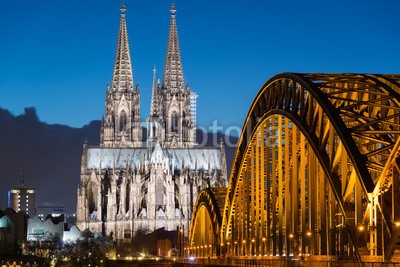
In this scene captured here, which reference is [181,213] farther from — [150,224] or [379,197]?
[379,197]

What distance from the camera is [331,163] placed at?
4303cm

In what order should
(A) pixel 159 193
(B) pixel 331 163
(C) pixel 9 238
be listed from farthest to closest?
(A) pixel 159 193 < (C) pixel 9 238 < (B) pixel 331 163

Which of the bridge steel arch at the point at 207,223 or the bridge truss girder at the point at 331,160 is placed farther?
the bridge steel arch at the point at 207,223

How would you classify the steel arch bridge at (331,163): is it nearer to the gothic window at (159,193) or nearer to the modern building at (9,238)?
the modern building at (9,238)

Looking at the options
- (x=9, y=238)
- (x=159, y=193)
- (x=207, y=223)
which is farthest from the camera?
(x=159, y=193)

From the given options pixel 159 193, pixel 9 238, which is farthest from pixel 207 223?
pixel 159 193

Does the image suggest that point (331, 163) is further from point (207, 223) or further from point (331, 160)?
point (207, 223)

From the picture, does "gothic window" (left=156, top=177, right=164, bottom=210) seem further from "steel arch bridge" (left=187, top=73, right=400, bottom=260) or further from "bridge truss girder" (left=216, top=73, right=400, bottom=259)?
"bridge truss girder" (left=216, top=73, right=400, bottom=259)

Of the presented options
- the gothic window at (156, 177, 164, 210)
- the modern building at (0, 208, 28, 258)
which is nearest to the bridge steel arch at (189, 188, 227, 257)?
the modern building at (0, 208, 28, 258)

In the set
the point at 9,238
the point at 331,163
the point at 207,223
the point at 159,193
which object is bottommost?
the point at 331,163

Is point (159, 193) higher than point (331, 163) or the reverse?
A: higher

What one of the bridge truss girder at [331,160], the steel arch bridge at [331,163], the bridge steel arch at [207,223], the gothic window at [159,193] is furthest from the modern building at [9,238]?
the bridge truss girder at [331,160]

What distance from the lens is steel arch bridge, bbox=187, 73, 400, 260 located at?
129 ft

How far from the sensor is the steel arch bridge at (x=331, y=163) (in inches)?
1543
